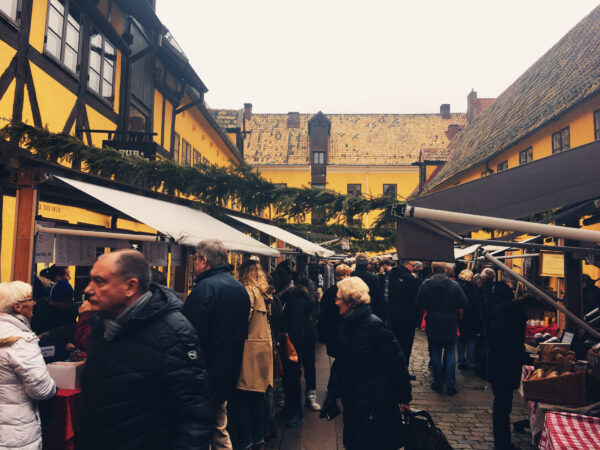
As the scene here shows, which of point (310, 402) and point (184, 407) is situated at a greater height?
point (184, 407)

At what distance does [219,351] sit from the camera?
3.64m

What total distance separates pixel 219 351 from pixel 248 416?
0.90m

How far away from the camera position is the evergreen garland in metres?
4.50

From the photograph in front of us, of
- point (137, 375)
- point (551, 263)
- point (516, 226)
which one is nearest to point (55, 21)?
point (137, 375)

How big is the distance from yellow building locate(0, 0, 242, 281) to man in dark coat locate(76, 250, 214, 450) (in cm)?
304

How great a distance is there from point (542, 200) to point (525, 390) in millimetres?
1970

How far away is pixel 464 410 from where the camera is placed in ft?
19.5

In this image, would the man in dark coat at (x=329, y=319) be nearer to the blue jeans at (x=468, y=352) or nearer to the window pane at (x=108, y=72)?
the blue jeans at (x=468, y=352)

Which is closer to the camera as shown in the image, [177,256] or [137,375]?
[137,375]

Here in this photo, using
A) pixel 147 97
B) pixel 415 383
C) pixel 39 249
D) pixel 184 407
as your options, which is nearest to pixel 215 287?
pixel 184 407

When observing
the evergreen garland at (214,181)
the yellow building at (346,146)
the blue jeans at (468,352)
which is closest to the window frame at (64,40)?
the evergreen garland at (214,181)

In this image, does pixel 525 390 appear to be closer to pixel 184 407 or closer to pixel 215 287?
pixel 215 287

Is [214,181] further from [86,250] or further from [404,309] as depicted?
[404,309]

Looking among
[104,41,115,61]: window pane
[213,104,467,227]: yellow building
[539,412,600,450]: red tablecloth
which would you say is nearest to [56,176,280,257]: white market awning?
[539,412,600,450]: red tablecloth
